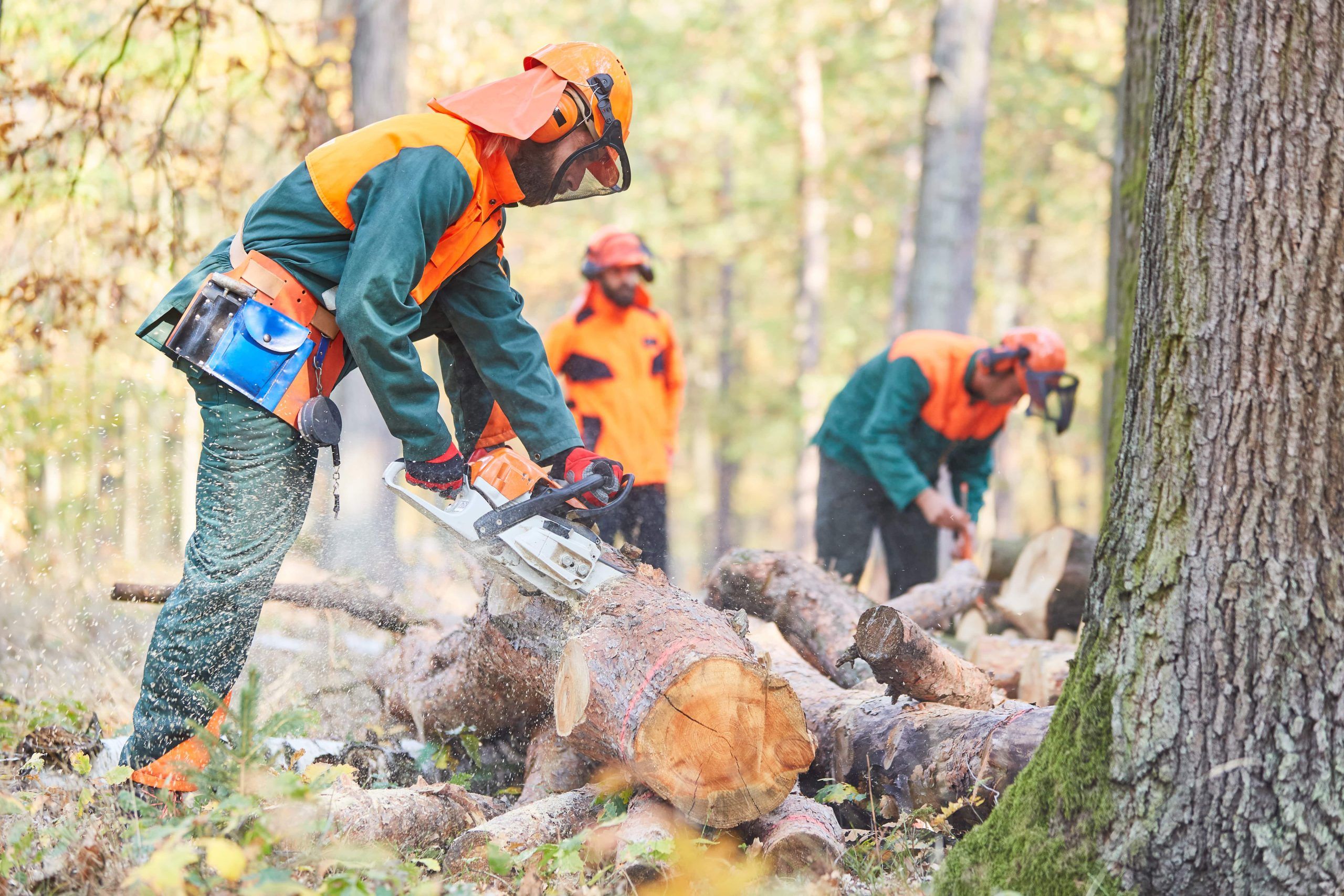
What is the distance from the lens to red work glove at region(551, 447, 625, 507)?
2965 millimetres

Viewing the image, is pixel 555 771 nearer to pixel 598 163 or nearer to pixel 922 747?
pixel 922 747

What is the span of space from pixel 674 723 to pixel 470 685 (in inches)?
45.6

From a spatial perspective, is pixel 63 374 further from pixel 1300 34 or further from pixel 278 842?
pixel 1300 34

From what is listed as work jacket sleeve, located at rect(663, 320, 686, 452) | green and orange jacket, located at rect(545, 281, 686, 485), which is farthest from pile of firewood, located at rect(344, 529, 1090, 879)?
work jacket sleeve, located at rect(663, 320, 686, 452)

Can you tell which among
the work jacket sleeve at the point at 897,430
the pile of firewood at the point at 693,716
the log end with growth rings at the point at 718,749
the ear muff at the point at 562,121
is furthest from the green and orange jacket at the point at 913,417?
the log end with growth rings at the point at 718,749

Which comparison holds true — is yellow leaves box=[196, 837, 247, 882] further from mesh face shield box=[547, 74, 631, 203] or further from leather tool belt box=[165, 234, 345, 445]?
mesh face shield box=[547, 74, 631, 203]

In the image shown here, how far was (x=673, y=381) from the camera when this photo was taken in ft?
19.2

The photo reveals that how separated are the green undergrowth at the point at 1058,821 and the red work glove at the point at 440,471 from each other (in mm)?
1601

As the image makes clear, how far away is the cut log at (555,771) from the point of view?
3.01 m

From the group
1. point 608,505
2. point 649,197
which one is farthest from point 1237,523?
point 649,197

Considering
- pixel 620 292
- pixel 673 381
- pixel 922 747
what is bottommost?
pixel 922 747

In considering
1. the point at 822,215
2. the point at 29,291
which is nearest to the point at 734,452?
the point at 822,215

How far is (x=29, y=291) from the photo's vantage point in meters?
4.73

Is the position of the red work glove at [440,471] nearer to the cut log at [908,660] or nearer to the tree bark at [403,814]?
the tree bark at [403,814]
